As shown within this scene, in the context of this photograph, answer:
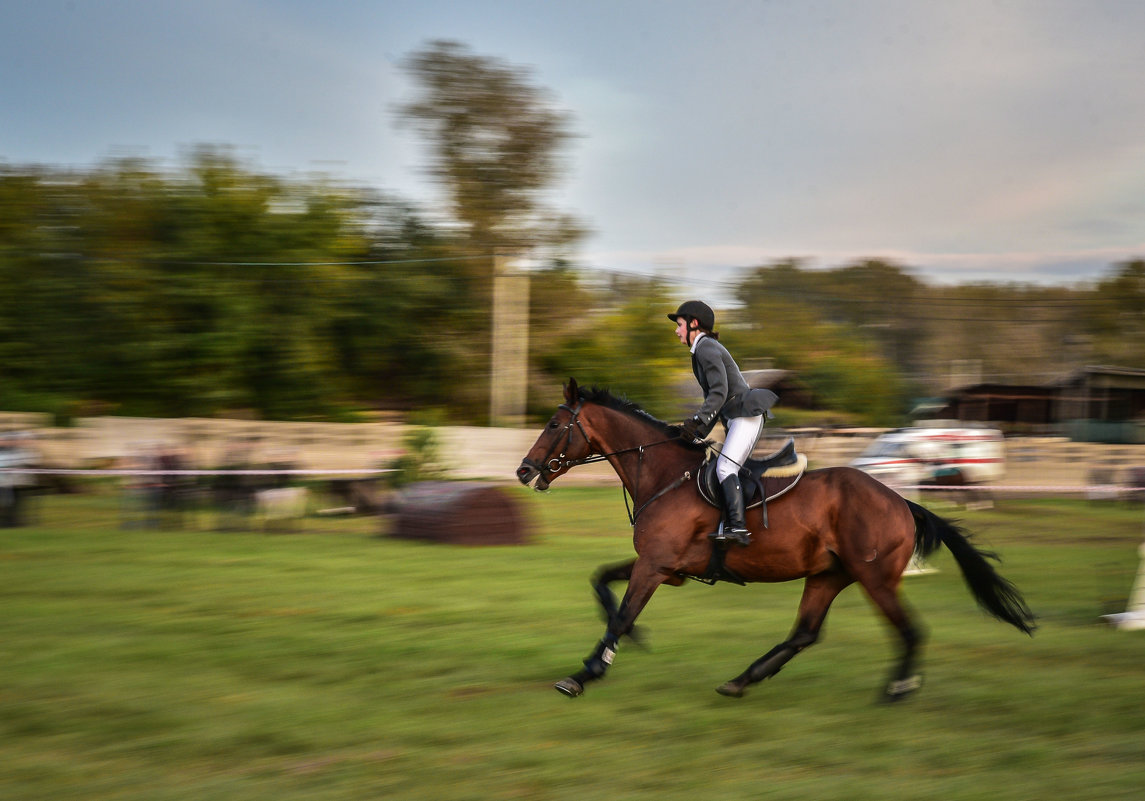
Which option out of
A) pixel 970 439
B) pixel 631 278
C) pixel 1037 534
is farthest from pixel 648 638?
pixel 631 278

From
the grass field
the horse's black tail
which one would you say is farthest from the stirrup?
the horse's black tail

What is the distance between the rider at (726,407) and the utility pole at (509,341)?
19.8m

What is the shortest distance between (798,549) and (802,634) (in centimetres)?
58

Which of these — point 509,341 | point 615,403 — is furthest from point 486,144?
point 615,403

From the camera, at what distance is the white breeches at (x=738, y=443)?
650 cm

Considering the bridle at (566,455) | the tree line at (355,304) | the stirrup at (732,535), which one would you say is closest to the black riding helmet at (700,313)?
the bridle at (566,455)

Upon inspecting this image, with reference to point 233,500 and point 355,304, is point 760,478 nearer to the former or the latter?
point 233,500

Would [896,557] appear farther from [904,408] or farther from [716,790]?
[904,408]

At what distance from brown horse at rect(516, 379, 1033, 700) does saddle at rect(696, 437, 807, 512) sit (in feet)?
0.20

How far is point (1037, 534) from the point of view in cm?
1605

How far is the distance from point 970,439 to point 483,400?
12.4 m

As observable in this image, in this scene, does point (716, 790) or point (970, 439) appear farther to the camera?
point (970, 439)

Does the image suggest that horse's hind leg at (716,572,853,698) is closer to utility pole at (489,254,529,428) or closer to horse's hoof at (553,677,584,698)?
horse's hoof at (553,677,584,698)

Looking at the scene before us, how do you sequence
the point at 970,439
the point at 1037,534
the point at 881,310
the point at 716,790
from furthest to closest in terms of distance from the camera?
1. the point at 881,310
2. the point at 970,439
3. the point at 1037,534
4. the point at 716,790
